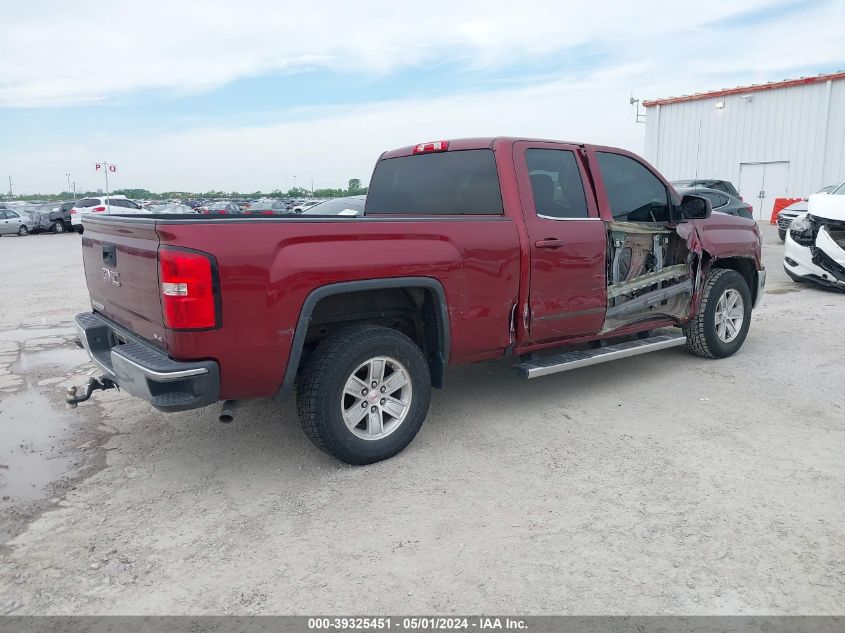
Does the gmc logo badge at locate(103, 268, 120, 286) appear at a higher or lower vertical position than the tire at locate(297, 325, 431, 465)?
higher

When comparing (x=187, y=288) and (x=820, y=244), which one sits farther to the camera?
(x=820, y=244)

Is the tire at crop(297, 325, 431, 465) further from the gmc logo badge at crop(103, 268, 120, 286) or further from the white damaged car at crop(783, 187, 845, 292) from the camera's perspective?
the white damaged car at crop(783, 187, 845, 292)

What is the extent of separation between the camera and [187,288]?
3.14 meters

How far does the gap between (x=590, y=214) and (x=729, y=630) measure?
3053 millimetres

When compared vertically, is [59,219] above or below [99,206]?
below

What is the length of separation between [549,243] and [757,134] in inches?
1097

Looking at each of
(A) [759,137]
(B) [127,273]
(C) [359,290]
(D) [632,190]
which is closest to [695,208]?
(D) [632,190]

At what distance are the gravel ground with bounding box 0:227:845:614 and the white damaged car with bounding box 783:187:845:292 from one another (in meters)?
4.58

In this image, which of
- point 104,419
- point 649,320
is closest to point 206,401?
point 104,419

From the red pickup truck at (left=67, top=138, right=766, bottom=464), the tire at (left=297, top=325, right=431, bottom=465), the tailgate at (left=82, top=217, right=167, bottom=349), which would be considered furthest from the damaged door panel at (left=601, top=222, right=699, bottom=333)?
the tailgate at (left=82, top=217, right=167, bottom=349)

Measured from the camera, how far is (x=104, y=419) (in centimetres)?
471

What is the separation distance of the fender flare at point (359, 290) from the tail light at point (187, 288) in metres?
0.48

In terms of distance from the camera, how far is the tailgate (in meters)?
3.31

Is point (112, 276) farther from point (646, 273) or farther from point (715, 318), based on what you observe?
point (715, 318)
